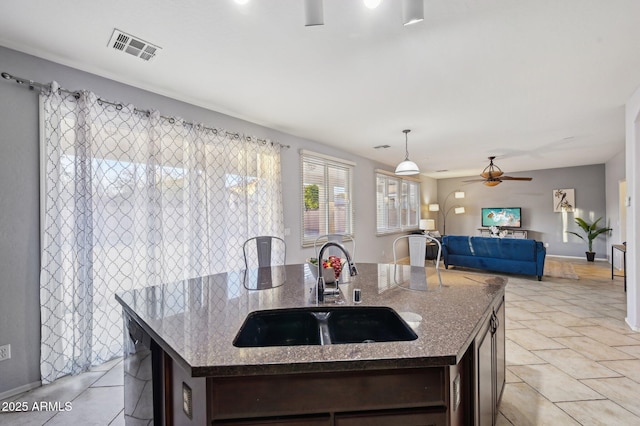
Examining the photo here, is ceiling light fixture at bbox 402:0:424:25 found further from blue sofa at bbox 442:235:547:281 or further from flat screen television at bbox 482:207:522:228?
flat screen television at bbox 482:207:522:228

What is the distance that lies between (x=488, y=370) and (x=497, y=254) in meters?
4.97

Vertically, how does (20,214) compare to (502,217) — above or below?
above

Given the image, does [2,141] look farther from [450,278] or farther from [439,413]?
[450,278]

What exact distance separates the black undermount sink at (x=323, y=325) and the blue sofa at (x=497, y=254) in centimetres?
511

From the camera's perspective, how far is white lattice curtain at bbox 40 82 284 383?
88.1 inches

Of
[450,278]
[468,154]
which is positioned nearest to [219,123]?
[450,278]

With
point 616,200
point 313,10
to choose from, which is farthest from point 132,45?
point 616,200

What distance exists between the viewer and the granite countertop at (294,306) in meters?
0.88

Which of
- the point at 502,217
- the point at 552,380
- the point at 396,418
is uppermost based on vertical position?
the point at 502,217

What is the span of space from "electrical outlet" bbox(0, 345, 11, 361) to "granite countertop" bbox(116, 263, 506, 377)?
1345 millimetres

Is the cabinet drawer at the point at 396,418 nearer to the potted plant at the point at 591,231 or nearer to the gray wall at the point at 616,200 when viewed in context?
the gray wall at the point at 616,200

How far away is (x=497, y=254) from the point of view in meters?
5.62

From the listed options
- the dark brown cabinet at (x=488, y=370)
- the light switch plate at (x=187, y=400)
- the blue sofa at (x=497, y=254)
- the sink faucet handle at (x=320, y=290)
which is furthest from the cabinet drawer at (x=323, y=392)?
the blue sofa at (x=497, y=254)

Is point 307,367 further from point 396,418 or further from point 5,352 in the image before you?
point 5,352
